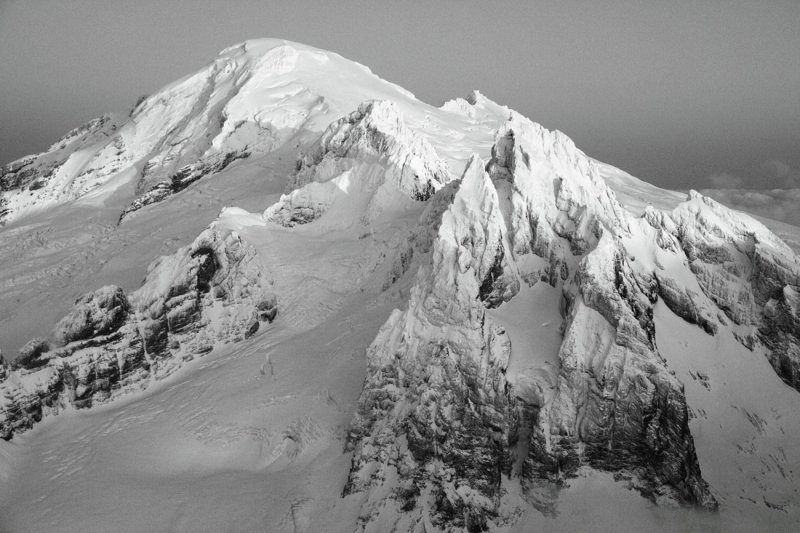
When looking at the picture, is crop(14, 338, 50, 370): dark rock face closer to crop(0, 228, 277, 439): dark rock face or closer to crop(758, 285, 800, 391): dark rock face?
crop(0, 228, 277, 439): dark rock face

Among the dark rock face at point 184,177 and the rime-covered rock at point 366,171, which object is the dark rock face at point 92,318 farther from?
the dark rock face at point 184,177

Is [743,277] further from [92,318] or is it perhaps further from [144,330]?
[92,318]

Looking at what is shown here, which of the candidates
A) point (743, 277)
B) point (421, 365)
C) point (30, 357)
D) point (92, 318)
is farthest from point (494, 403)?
point (30, 357)

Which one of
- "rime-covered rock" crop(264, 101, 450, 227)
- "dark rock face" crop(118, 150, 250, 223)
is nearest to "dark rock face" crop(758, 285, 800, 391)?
"rime-covered rock" crop(264, 101, 450, 227)

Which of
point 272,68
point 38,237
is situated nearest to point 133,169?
point 38,237

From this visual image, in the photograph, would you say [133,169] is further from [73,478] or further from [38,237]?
[73,478]
